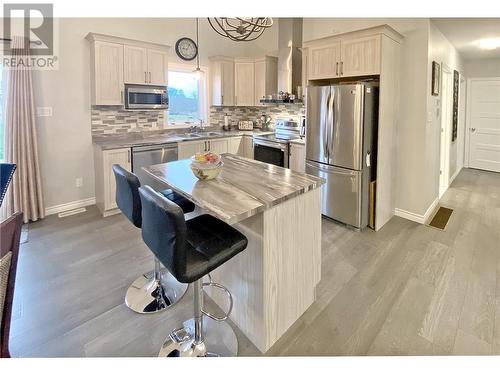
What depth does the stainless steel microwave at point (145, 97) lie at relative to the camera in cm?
423

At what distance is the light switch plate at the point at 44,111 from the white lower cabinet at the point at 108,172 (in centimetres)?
70

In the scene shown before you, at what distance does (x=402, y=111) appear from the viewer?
12.6 ft

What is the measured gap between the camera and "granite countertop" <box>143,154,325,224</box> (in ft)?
5.35

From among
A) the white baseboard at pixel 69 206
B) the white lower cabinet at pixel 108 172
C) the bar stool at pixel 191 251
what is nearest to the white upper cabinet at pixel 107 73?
the white lower cabinet at pixel 108 172

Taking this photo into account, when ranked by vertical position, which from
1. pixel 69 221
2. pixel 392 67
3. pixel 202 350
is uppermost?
pixel 392 67

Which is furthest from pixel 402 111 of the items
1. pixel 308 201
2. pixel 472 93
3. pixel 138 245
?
pixel 472 93

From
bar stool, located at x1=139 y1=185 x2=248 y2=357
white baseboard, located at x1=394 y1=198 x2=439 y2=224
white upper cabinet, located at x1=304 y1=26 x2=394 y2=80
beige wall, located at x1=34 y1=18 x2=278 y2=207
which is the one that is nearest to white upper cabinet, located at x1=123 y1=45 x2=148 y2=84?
beige wall, located at x1=34 y1=18 x2=278 y2=207

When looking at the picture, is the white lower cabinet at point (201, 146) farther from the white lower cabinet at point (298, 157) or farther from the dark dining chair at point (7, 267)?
the dark dining chair at point (7, 267)

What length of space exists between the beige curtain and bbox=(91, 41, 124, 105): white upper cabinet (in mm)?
694

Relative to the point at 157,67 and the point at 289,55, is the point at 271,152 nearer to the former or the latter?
the point at 289,55

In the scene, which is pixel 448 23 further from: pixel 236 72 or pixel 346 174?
pixel 236 72

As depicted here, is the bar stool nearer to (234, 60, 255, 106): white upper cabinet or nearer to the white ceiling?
the white ceiling
